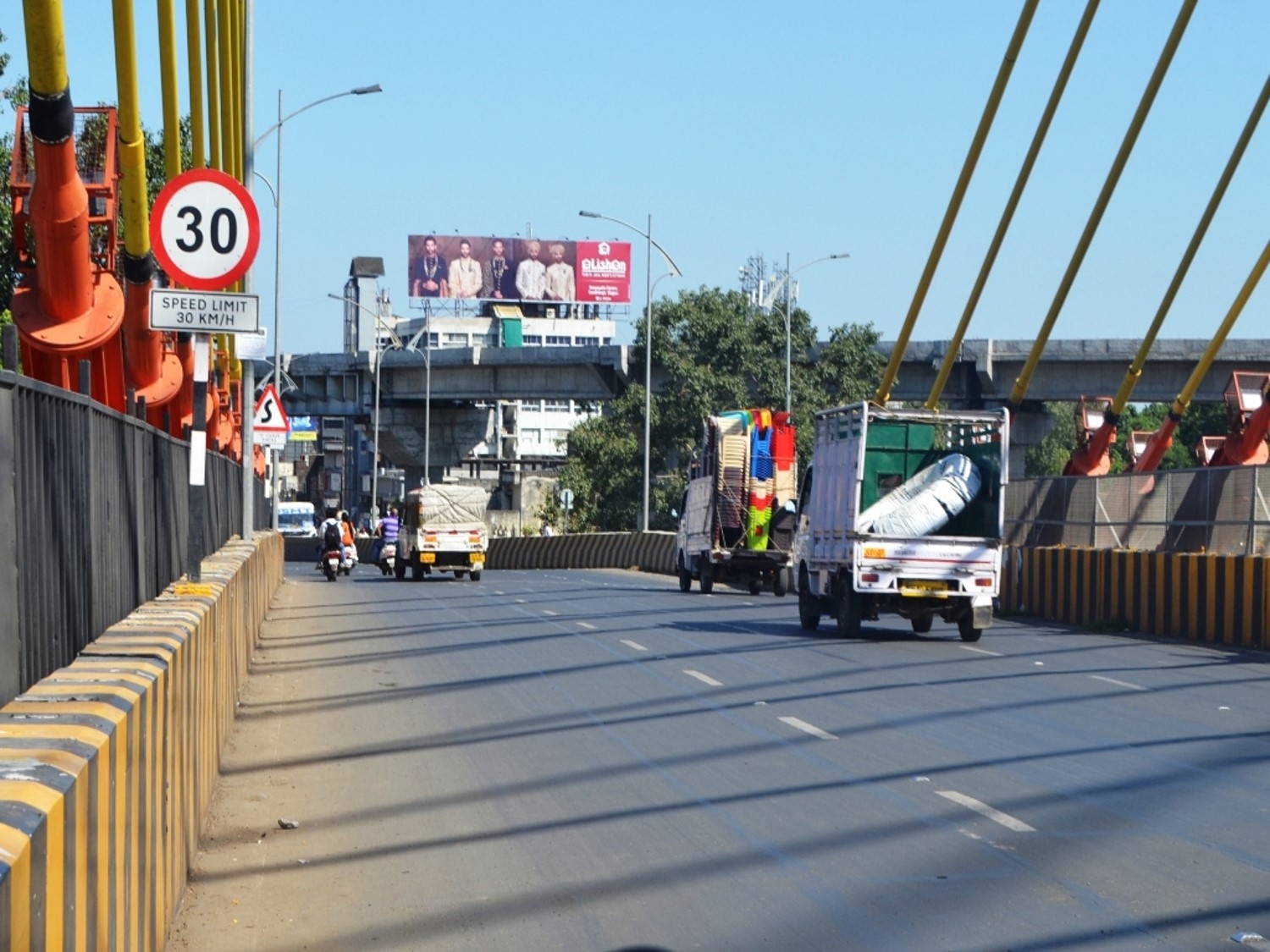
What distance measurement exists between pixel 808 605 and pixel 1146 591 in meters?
4.86

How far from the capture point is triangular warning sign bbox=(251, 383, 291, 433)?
31844 millimetres

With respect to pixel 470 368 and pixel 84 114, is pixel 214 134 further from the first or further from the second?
pixel 470 368

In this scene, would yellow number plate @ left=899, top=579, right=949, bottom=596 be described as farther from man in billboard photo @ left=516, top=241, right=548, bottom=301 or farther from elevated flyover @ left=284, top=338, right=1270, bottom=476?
man in billboard photo @ left=516, top=241, right=548, bottom=301

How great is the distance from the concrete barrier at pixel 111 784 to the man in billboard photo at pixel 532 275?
11628 centimetres

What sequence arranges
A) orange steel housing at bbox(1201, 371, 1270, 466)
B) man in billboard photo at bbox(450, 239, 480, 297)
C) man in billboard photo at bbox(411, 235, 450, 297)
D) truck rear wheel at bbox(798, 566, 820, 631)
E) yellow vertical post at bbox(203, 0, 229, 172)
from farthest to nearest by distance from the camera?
1. man in billboard photo at bbox(450, 239, 480, 297)
2. man in billboard photo at bbox(411, 235, 450, 297)
3. orange steel housing at bbox(1201, 371, 1270, 466)
4. truck rear wheel at bbox(798, 566, 820, 631)
5. yellow vertical post at bbox(203, 0, 229, 172)

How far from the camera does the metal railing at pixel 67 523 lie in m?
5.36

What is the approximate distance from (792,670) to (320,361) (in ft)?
206

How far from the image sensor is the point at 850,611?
2353 centimetres

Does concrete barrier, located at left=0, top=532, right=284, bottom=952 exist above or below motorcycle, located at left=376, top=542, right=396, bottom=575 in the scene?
above

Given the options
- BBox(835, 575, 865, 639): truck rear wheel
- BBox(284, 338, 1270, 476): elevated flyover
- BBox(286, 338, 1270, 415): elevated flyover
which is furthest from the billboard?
BBox(835, 575, 865, 639): truck rear wheel

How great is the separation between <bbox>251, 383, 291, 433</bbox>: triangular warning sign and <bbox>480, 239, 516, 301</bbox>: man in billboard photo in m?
92.6

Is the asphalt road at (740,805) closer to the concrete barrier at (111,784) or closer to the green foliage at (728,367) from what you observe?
the concrete barrier at (111,784)

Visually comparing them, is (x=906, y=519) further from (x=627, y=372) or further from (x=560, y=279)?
(x=560, y=279)

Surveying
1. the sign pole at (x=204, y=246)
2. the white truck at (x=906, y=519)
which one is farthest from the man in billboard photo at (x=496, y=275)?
the sign pole at (x=204, y=246)
